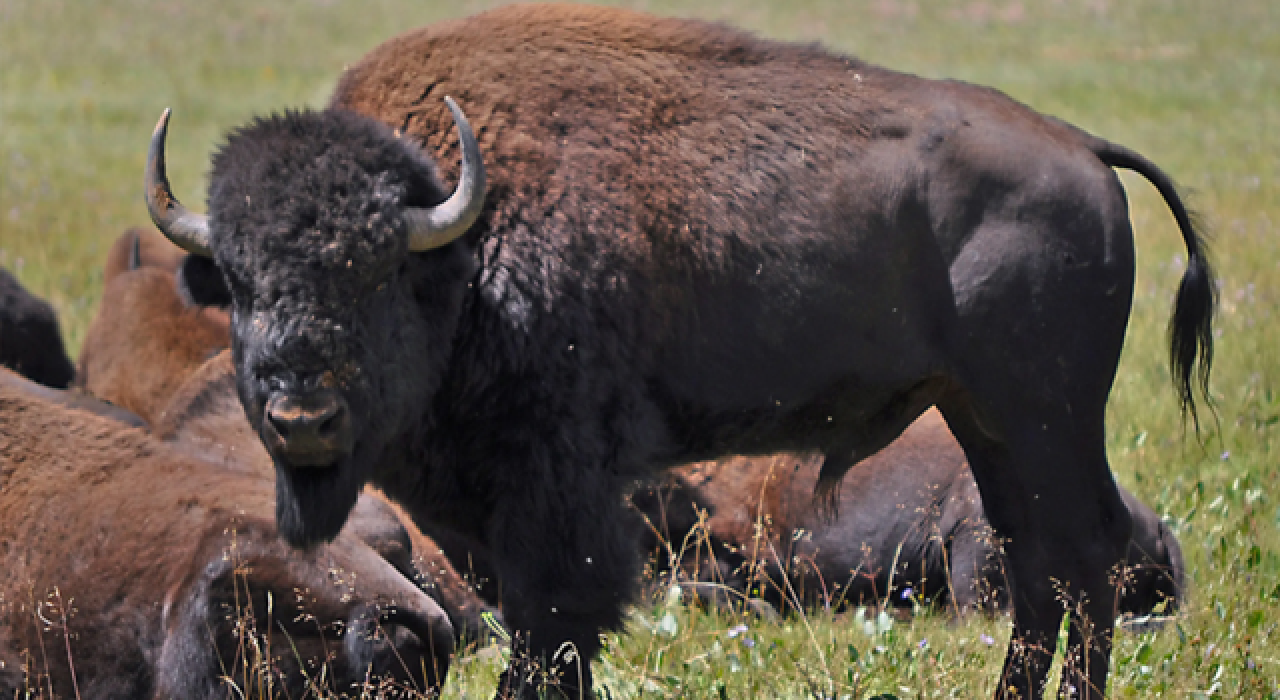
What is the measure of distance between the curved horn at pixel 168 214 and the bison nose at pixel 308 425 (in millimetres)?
628

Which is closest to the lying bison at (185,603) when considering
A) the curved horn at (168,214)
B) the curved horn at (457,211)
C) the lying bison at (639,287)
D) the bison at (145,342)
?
the lying bison at (639,287)

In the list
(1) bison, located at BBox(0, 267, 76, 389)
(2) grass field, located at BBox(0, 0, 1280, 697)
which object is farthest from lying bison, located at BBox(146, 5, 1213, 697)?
(1) bison, located at BBox(0, 267, 76, 389)

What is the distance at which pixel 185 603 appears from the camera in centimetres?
432

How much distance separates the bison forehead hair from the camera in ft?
12.1

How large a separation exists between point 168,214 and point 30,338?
4.39 meters

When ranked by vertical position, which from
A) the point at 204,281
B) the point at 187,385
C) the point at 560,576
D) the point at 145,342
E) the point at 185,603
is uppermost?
the point at 204,281

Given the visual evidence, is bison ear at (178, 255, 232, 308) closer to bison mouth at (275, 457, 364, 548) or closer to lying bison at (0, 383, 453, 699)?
bison mouth at (275, 457, 364, 548)

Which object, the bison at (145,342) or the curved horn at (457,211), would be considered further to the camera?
the bison at (145,342)

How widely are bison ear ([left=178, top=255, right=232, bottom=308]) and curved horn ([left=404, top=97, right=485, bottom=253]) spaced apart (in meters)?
0.65

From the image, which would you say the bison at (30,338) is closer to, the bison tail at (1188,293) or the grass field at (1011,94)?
the grass field at (1011,94)

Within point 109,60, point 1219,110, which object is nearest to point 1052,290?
point 1219,110

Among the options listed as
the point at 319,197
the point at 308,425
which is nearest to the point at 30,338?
the point at 319,197

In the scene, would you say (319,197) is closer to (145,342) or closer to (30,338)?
(145,342)

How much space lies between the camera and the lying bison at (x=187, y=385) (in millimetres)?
5355
